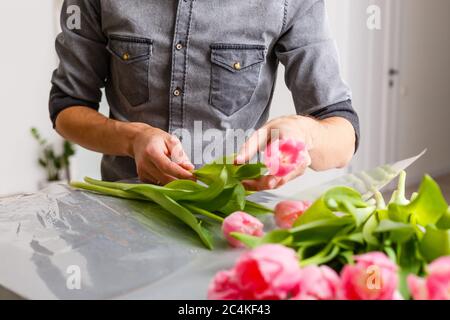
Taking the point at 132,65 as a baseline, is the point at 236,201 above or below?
below

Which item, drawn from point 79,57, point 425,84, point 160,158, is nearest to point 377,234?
point 160,158

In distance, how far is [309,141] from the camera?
2.43 feet

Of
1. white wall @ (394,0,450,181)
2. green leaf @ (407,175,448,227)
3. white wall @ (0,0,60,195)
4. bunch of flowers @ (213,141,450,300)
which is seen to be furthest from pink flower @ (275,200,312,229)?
white wall @ (0,0,60,195)

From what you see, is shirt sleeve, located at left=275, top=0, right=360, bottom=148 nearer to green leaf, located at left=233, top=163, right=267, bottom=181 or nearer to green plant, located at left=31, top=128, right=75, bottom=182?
green leaf, located at left=233, top=163, right=267, bottom=181

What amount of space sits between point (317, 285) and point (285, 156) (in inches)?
7.7

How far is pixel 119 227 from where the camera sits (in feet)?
2.05

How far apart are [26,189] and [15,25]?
2.12 ft

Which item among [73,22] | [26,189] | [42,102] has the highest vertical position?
[73,22]

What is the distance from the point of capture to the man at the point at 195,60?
3.18ft

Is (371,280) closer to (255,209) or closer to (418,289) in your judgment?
(418,289)
